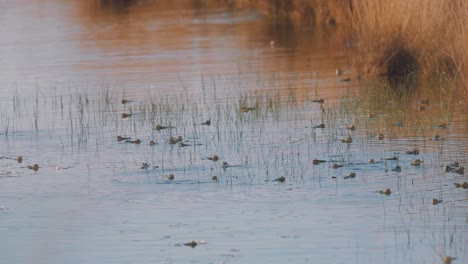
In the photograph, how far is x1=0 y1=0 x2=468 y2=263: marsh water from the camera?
26.6ft

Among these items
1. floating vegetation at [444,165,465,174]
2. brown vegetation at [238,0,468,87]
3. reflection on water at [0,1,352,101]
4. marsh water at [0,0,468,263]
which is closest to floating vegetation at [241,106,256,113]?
marsh water at [0,0,468,263]

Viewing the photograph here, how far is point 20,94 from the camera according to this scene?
55.4 feet

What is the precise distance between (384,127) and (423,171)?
95.2 inches

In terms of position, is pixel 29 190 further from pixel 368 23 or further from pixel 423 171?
pixel 368 23

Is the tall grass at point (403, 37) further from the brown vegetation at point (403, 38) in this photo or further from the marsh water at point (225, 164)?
the marsh water at point (225, 164)

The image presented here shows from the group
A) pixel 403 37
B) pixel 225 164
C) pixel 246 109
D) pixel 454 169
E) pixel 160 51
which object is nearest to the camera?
pixel 454 169

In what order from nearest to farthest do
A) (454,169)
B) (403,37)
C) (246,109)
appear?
(454,169), (246,109), (403,37)

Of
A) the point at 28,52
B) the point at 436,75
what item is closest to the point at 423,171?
the point at 436,75

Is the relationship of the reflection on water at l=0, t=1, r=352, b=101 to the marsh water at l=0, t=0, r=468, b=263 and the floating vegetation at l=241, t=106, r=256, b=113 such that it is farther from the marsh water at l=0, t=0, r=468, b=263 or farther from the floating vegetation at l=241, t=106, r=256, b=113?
the floating vegetation at l=241, t=106, r=256, b=113

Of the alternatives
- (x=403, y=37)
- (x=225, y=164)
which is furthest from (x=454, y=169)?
(x=403, y=37)

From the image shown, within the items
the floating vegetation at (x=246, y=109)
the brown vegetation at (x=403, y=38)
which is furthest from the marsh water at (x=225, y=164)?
the brown vegetation at (x=403, y=38)

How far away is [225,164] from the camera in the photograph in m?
10.9

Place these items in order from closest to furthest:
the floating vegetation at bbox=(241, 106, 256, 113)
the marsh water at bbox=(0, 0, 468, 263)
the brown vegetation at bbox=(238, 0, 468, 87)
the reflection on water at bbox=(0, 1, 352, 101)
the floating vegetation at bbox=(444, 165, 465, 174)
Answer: the marsh water at bbox=(0, 0, 468, 263)
the floating vegetation at bbox=(444, 165, 465, 174)
the floating vegetation at bbox=(241, 106, 256, 113)
the brown vegetation at bbox=(238, 0, 468, 87)
the reflection on water at bbox=(0, 1, 352, 101)

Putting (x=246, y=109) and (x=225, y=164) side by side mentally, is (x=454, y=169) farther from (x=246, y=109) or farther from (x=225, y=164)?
(x=246, y=109)
